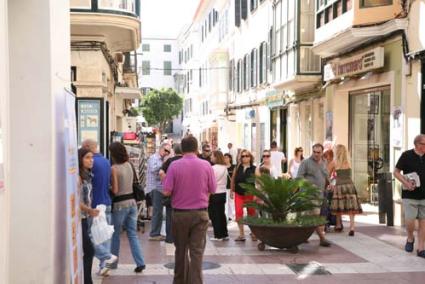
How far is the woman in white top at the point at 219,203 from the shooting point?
11.7 meters

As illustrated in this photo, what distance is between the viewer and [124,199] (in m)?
8.59

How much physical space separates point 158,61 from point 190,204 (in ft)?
276

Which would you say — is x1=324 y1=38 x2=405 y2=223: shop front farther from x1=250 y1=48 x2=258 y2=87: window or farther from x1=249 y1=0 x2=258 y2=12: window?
x1=249 y1=0 x2=258 y2=12: window

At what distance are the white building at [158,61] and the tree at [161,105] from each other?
47.5 feet

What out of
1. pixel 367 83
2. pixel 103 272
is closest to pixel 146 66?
pixel 367 83

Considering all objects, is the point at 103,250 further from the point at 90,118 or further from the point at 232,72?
the point at 232,72

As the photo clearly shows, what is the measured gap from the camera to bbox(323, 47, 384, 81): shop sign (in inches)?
602

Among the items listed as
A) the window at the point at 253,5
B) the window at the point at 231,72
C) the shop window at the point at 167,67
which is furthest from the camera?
the shop window at the point at 167,67

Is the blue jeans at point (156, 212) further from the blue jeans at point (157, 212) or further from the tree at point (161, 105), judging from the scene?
the tree at point (161, 105)

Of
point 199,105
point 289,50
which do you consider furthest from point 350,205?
point 199,105

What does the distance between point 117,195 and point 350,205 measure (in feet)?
17.7

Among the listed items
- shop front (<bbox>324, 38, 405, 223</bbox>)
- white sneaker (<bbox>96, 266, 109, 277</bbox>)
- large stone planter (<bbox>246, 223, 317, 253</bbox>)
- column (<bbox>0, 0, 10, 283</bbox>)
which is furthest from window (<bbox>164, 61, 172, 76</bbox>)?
column (<bbox>0, 0, 10, 283</bbox>)

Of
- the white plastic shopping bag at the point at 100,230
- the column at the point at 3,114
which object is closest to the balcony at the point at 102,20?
the white plastic shopping bag at the point at 100,230

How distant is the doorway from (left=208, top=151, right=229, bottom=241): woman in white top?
601cm
